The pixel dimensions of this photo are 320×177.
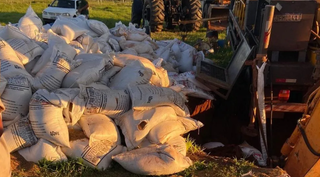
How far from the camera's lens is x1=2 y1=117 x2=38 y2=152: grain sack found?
3.36 meters

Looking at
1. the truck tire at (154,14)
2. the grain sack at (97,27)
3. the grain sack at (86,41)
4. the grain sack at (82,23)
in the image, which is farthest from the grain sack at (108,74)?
the truck tire at (154,14)

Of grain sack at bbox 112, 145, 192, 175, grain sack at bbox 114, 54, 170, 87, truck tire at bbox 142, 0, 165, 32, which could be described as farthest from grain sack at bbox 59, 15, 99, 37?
truck tire at bbox 142, 0, 165, 32

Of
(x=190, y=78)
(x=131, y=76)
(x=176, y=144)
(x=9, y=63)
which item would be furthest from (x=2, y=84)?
(x=190, y=78)

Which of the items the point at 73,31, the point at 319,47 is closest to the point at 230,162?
the point at 319,47

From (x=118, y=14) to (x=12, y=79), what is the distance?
15791mm

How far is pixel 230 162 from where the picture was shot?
3.52 metres

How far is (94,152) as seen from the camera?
11.1 ft

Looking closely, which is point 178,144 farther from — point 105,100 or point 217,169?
point 105,100

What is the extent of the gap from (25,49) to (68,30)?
A: 44.7 inches

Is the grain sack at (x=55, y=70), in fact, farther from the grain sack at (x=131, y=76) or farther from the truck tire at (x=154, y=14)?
the truck tire at (x=154, y=14)

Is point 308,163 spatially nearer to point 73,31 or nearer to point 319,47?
point 319,47

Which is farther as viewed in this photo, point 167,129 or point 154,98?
point 154,98

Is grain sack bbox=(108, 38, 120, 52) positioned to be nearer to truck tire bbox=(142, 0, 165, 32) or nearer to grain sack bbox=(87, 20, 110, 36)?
grain sack bbox=(87, 20, 110, 36)

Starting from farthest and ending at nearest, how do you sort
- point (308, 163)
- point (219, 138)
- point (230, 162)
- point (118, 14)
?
point (118, 14), point (219, 138), point (230, 162), point (308, 163)
